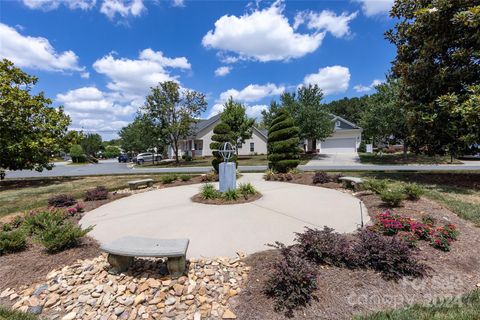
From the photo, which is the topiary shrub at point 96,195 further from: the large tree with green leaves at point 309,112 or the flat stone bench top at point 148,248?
the large tree with green leaves at point 309,112

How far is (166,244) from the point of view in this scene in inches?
119

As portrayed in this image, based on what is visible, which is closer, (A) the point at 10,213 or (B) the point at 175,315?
(B) the point at 175,315

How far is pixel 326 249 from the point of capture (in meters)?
3.16

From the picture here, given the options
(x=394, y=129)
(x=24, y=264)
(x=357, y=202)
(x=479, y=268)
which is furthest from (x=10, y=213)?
(x=394, y=129)

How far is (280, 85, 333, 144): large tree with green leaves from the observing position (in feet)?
76.3

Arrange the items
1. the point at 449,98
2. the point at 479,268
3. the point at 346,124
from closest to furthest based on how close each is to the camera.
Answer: the point at 479,268 < the point at 449,98 < the point at 346,124

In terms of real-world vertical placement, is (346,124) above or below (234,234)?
above

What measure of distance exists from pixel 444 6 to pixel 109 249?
36.4 feet

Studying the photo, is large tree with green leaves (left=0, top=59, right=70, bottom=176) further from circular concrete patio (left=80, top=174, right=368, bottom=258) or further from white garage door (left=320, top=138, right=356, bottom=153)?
white garage door (left=320, top=138, right=356, bottom=153)

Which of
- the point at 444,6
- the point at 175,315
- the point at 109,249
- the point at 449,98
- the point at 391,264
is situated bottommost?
the point at 175,315

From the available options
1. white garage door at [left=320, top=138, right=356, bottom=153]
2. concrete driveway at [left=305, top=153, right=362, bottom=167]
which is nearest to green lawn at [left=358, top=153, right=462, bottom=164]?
concrete driveway at [left=305, top=153, right=362, bottom=167]

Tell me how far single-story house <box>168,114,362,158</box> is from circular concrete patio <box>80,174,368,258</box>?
77.0ft

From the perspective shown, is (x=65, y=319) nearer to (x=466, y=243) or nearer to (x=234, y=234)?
(x=234, y=234)

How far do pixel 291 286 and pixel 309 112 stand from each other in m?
22.4
